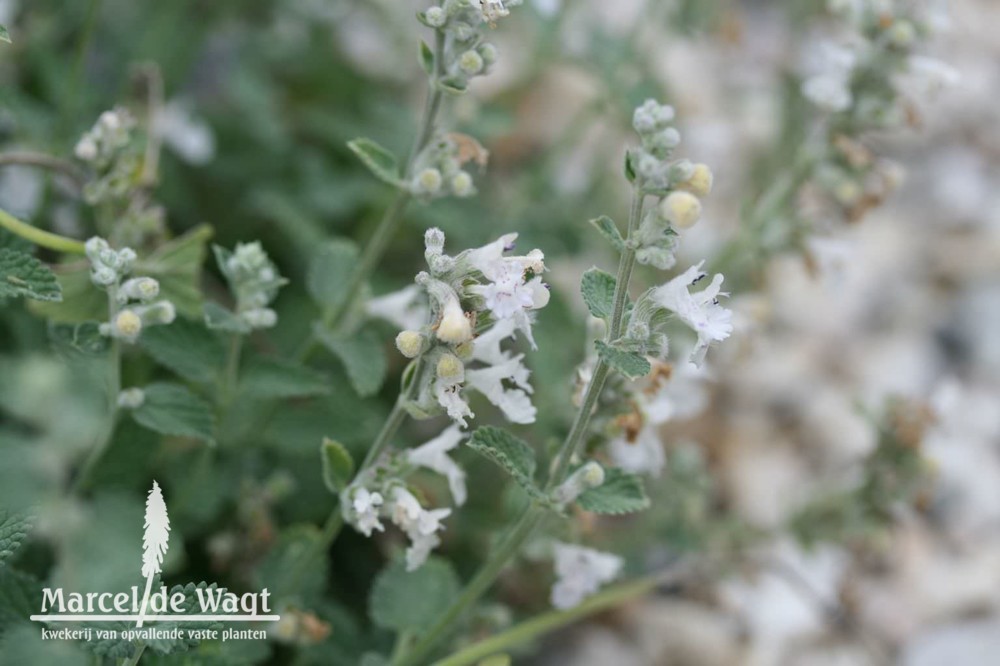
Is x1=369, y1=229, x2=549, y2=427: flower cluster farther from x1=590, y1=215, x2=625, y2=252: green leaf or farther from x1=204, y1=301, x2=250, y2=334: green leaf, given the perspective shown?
x1=204, y1=301, x2=250, y2=334: green leaf

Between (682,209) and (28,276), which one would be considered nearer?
(682,209)

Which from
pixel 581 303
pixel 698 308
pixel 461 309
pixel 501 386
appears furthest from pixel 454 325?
pixel 581 303

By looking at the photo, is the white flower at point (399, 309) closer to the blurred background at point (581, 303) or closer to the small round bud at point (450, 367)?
the blurred background at point (581, 303)

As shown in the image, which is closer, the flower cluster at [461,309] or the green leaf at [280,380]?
the flower cluster at [461,309]

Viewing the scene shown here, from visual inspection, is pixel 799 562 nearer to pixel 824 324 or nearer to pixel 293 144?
pixel 824 324

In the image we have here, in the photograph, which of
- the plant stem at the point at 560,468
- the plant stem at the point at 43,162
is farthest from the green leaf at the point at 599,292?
the plant stem at the point at 43,162

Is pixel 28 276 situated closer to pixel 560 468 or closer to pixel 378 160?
pixel 378 160
